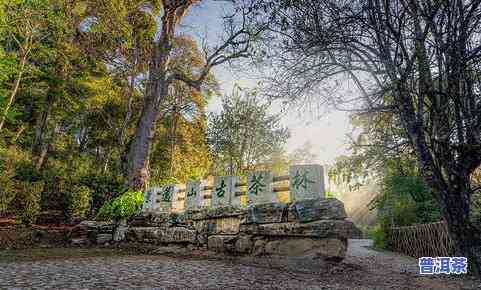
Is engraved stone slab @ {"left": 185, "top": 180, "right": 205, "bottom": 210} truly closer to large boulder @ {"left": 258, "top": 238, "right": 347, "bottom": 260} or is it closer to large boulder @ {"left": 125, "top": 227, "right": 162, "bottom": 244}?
large boulder @ {"left": 125, "top": 227, "right": 162, "bottom": 244}

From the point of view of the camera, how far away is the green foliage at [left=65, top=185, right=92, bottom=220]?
403 inches

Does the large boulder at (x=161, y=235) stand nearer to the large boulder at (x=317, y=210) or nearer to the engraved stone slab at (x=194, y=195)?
the engraved stone slab at (x=194, y=195)

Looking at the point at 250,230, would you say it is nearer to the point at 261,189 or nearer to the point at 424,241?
the point at 261,189

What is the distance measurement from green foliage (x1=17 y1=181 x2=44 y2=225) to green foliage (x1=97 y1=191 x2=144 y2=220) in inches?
91.8

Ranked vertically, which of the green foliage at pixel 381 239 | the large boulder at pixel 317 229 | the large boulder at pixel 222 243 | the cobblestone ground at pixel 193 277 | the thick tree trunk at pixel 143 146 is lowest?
the green foliage at pixel 381 239

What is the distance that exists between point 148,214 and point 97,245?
5.47ft

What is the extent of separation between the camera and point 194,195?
314 inches

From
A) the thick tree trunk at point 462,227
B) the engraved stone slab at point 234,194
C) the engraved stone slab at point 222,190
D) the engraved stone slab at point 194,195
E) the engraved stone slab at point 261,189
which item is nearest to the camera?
the thick tree trunk at point 462,227

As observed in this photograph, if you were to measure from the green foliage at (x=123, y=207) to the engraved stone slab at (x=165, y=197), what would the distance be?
2.51 feet

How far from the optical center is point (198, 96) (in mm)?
17422

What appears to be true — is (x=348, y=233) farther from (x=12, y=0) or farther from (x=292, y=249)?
(x=12, y=0)

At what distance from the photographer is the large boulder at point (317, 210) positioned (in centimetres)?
546

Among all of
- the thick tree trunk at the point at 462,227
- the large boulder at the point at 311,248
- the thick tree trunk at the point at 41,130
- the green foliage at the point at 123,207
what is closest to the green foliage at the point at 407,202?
the thick tree trunk at the point at 462,227

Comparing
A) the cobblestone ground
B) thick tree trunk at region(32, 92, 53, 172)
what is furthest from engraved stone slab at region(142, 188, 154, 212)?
thick tree trunk at region(32, 92, 53, 172)
